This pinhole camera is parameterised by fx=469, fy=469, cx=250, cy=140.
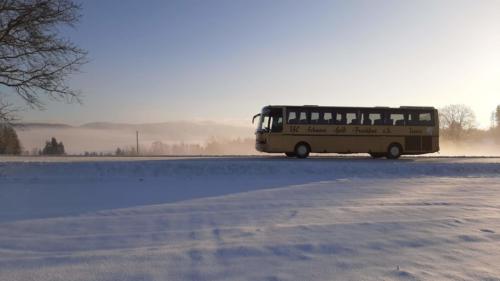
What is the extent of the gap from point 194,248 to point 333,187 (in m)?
8.89

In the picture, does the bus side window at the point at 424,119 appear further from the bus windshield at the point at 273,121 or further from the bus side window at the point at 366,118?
the bus windshield at the point at 273,121

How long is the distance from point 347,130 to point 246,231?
2075 centimetres

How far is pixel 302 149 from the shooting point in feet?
89.7

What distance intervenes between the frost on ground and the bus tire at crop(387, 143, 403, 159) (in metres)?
12.2

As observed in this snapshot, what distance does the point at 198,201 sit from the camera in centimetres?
1164

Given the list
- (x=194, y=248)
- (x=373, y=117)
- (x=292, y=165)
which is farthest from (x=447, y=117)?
(x=194, y=248)

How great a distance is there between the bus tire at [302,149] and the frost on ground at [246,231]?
441 inches

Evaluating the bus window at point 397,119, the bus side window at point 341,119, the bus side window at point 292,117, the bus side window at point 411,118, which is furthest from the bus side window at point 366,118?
the bus side window at point 292,117

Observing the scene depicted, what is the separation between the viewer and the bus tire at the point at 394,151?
28125 millimetres

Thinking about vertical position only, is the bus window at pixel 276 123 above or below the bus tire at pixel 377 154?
above

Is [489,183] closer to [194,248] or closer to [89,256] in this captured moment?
[194,248]

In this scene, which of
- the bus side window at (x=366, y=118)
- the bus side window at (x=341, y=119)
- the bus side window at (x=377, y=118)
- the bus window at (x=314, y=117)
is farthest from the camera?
the bus side window at (x=377, y=118)

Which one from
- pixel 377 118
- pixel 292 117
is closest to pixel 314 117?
pixel 292 117

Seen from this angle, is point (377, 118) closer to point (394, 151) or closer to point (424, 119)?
point (394, 151)
